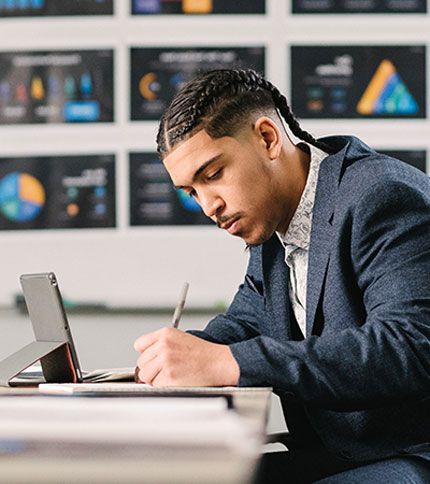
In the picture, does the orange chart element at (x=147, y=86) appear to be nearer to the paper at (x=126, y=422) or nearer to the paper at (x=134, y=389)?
the paper at (x=134, y=389)

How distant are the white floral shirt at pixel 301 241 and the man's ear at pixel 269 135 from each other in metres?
0.10

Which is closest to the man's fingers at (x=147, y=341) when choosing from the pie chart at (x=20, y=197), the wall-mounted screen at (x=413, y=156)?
the pie chart at (x=20, y=197)

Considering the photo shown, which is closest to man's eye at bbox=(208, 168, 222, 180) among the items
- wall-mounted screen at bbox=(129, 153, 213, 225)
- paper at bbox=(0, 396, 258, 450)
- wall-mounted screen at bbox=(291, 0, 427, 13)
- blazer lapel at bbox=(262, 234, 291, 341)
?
blazer lapel at bbox=(262, 234, 291, 341)

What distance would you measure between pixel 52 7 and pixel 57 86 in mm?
316

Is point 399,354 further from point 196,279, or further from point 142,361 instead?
point 196,279

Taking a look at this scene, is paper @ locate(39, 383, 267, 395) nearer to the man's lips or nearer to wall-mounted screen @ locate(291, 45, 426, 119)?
the man's lips

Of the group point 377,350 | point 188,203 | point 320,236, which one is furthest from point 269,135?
point 188,203

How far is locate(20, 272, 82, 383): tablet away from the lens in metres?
1.28

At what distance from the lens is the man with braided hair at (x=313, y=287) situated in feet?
3.45

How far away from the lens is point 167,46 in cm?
271

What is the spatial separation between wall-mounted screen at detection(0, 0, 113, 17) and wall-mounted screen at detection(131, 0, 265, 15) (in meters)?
0.14

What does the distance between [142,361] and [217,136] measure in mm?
484

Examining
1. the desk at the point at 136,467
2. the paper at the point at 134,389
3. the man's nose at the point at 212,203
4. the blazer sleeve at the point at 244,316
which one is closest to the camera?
the desk at the point at 136,467

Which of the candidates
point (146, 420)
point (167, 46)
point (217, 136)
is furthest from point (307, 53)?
point (146, 420)
